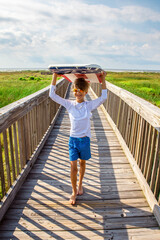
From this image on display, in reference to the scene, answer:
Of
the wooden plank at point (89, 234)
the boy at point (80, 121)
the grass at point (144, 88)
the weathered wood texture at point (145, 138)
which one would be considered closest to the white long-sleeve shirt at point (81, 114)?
the boy at point (80, 121)

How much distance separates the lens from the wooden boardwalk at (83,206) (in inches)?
81.0

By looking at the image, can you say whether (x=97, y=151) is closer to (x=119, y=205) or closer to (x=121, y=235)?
(x=119, y=205)

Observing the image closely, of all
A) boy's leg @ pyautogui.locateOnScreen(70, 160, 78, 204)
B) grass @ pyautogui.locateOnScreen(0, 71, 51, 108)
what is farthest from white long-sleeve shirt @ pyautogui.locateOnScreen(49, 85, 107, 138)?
grass @ pyautogui.locateOnScreen(0, 71, 51, 108)

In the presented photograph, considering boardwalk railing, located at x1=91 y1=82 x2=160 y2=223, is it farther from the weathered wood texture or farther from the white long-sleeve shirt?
the white long-sleeve shirt

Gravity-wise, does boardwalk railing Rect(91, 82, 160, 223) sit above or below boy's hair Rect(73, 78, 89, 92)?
below

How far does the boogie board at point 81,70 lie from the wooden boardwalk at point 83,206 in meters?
1.47

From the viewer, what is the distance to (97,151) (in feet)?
13.6

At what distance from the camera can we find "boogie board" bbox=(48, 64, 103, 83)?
2.01 m

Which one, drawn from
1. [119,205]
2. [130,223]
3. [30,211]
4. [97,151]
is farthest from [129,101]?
[30,211]

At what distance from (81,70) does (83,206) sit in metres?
1.55

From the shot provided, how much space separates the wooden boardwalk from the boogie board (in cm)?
147

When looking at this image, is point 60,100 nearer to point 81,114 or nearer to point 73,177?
point 81,114

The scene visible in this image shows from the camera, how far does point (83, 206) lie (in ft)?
8.05

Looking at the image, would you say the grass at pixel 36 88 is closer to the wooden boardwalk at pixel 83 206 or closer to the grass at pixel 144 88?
A: the grass at pixel 144 88
